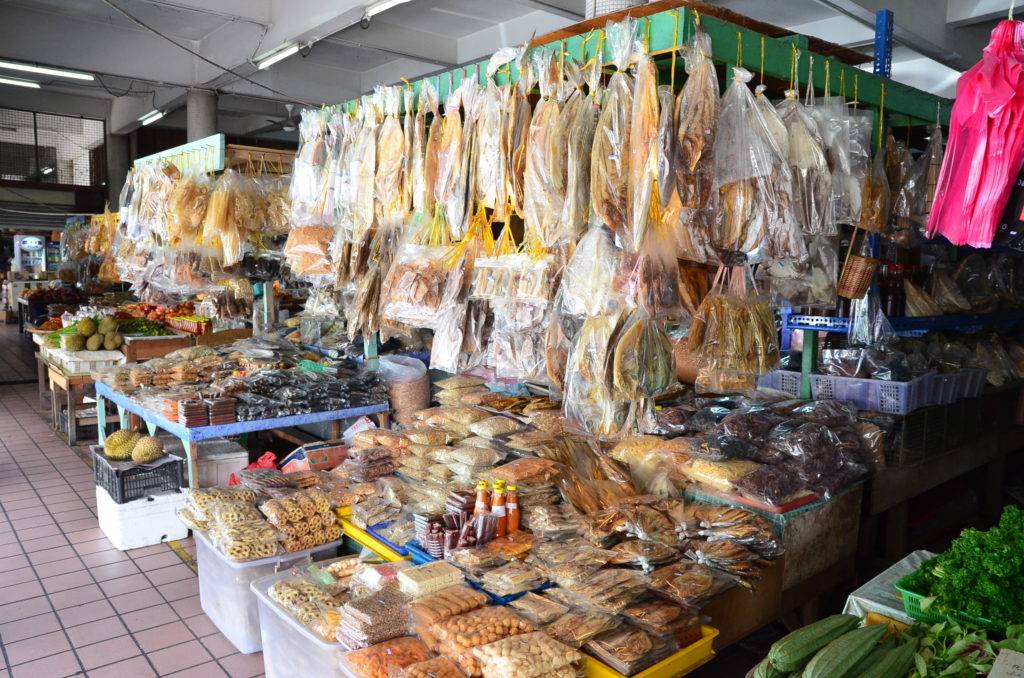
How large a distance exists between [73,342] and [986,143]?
7334mm

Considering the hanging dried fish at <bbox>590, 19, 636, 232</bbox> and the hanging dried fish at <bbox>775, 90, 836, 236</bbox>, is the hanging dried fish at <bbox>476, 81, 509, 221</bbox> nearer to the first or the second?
the hanging dried fish at <bbox>590, 19, 636, 232</bbox>

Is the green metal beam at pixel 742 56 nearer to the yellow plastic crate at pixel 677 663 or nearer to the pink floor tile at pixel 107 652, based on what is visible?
the yellow plastic crate at pixel 677 663

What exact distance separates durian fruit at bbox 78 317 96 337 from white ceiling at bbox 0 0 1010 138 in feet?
10.8

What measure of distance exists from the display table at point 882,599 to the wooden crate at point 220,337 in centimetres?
619

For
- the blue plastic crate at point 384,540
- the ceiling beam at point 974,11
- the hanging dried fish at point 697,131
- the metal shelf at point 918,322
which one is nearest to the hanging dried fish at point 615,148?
the hanging dried fish at point 697,131

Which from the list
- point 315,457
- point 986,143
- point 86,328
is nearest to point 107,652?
point 315,457

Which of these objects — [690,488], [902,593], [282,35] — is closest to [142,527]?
[690,488]

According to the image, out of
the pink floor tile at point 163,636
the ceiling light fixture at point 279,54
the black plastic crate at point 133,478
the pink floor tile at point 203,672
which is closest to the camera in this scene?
the pink floor tile at point 203,672

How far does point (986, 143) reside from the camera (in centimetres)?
201

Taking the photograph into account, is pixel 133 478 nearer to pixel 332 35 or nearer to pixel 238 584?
pixel 238 584

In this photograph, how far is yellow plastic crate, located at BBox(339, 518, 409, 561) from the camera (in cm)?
290

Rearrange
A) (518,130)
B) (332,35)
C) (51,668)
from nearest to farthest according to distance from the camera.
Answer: (518,130)
(51,668)
(332,35)

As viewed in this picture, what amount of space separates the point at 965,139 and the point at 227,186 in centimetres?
421

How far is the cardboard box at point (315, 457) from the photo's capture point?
4.23 m
